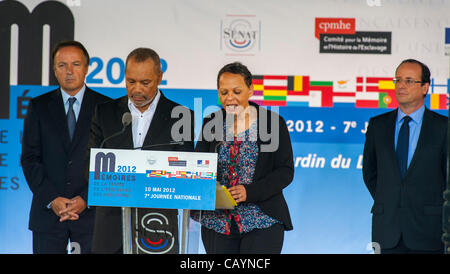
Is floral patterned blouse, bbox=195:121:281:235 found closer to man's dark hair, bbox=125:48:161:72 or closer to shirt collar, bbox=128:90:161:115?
shirt collar, bbox=128:90:161:115

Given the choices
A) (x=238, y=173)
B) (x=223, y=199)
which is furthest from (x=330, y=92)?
(x=223, y=199)

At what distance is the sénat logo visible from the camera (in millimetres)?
5793

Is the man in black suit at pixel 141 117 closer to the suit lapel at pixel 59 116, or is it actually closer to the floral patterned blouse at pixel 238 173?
the floral patterned blouse at pixel 238 173

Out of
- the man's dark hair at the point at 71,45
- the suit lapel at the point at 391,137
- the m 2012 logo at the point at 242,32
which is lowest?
the suit lapel at the point at 391,137

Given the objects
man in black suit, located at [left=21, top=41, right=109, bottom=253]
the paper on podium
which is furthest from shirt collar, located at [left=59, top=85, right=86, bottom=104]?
the paper on podium

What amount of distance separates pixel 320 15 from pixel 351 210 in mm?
1896

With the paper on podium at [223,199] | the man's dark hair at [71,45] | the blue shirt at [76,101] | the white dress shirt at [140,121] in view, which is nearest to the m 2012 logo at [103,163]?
the white dress shirt at [140,121]

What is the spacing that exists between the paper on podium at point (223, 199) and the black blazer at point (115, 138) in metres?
0.55

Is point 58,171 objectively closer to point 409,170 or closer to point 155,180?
point 155,180

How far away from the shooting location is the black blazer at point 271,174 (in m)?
4.31

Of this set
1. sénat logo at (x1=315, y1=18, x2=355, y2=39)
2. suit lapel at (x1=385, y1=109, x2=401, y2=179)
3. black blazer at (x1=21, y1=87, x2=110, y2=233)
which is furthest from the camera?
sénat logo at (x1=315, y1=18, x2=355, y2=39)

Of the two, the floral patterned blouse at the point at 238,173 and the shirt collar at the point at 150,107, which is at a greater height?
the shirt collar at the point at 150,107

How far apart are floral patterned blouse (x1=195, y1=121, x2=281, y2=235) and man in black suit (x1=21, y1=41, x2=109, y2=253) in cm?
126

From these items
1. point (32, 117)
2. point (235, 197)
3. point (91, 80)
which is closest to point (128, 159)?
point (235, 197)
